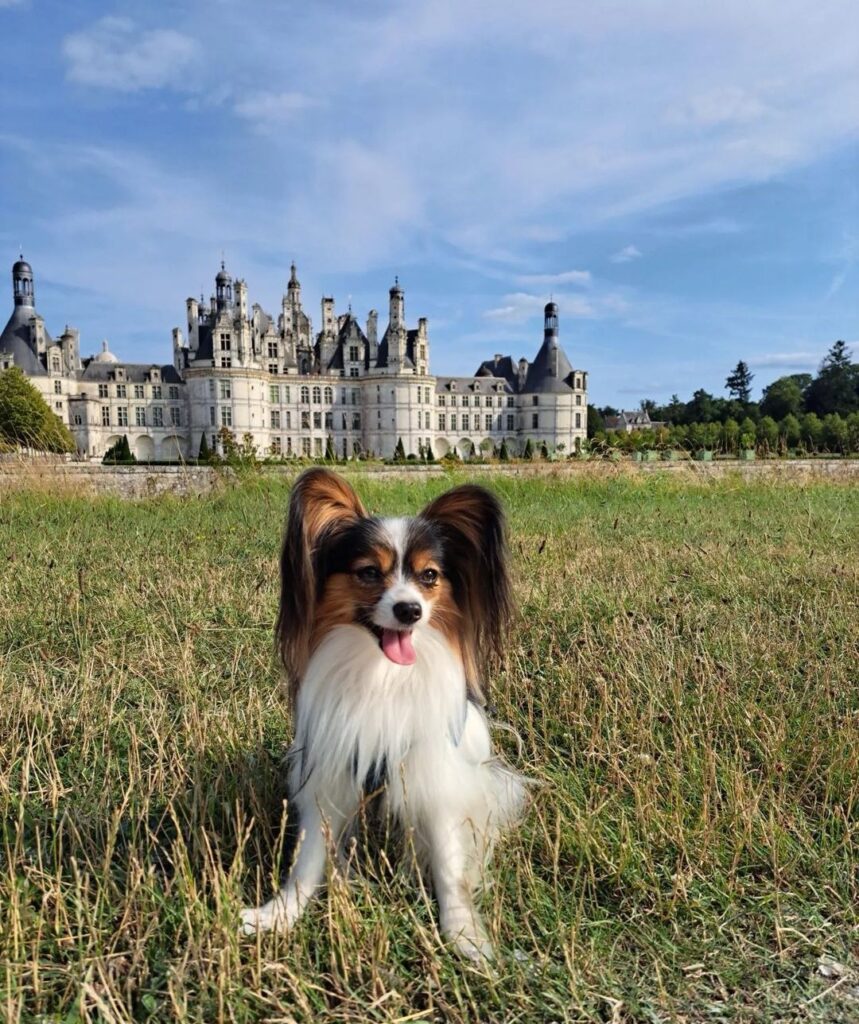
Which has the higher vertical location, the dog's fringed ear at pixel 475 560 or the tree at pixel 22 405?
the tree at pixel 22 405

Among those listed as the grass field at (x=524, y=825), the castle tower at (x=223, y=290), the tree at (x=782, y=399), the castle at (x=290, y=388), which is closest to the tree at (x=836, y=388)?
the tree at (x=782, y=399)

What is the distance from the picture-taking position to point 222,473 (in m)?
9.96

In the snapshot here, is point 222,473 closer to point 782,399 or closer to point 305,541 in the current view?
point 305,541

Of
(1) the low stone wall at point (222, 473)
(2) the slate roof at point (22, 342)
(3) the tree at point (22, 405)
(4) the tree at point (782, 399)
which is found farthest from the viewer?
(4) the tree at point (782, 399)

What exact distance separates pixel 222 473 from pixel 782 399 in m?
68.8

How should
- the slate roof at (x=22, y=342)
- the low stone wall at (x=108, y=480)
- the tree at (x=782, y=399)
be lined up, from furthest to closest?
1. the tree at (x=782, y=399)
2. the slate roof at (x=22, y=342)
3. the low stone wall at (x=108, y=480)

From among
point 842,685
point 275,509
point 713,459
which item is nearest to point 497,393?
point 713,459

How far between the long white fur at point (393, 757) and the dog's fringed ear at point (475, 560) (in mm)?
95

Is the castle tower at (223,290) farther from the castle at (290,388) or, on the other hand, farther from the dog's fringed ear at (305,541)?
the dog's fringed ear at (305,541)

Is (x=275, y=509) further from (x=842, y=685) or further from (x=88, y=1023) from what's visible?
(x=88, y=1023)

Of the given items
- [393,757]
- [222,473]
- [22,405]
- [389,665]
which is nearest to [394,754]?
[393,757]

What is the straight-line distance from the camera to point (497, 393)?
71.1m

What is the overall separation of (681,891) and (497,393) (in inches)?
2788

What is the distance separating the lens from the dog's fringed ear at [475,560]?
5.41 ft
